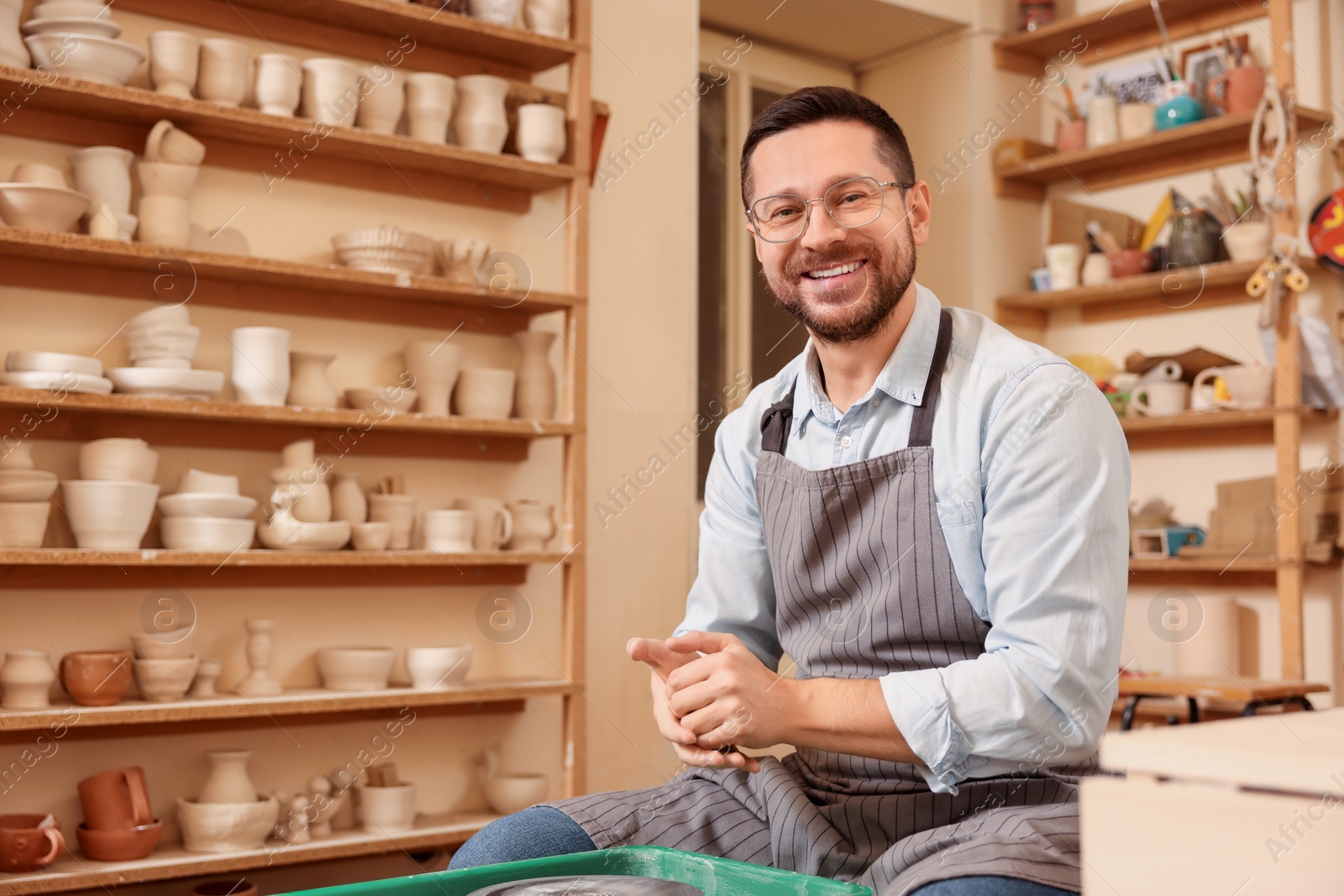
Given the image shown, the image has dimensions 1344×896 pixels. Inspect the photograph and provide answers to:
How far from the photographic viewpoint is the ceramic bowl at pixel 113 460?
2.45 meters

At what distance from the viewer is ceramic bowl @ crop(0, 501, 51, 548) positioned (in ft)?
7.66

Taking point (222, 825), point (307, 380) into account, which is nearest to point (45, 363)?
point (307, 380)

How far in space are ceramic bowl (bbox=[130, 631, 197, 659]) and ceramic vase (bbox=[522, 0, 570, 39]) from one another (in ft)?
5.60

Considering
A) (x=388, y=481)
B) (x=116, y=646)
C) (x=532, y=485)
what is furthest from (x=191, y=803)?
(x=532, y=485)

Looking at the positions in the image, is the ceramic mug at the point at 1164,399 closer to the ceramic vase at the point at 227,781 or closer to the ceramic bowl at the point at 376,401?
the ceramic bowl at the point at 376,401

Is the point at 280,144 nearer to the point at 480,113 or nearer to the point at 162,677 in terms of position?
the point at 480,113

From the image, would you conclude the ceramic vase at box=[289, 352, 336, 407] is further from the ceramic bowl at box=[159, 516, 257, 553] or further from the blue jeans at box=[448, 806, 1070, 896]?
the blue jeans at box=[448, 806, 1070, 896]

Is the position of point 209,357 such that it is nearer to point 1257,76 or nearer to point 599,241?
point 599,241

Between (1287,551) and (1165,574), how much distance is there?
1.69 feet

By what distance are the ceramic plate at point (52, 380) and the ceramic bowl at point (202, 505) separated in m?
0.27

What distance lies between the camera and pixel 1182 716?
3428mm

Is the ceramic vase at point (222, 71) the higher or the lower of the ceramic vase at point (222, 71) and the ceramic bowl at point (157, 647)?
the higher

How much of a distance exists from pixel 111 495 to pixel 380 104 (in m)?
1.10

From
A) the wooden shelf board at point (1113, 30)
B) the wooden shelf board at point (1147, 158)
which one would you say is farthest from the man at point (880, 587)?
the wooden shelf board at point (1113, 30)
